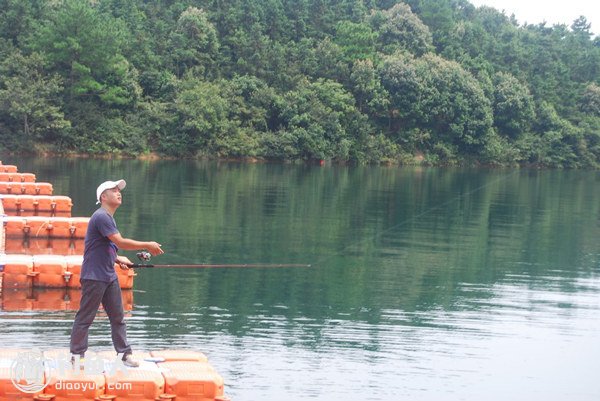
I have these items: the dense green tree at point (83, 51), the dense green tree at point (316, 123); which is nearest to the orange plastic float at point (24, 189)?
the dense green tree at point (83, 51)

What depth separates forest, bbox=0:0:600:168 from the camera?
58.5 m

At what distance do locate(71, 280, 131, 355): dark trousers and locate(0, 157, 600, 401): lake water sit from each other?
6.45ft

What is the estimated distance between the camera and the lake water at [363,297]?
41.7 feet

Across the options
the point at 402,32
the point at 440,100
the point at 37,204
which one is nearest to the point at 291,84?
the point at 440,100

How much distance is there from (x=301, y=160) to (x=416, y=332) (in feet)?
171

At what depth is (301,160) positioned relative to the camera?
6694 centimetres

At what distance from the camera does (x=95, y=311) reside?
9.88 m

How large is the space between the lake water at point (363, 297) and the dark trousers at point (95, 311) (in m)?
1.97

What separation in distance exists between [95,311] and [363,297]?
878 cm

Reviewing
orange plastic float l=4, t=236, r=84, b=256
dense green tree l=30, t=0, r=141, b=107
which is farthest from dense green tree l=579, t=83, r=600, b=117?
orange plastic float l=4, t=236, r=84, b=256

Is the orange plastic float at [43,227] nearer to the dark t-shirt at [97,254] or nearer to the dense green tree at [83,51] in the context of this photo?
the dark t-shirt at [97,254]

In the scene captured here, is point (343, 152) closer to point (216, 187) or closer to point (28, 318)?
point (216, 187)

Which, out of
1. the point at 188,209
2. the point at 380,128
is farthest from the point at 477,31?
the point at 188,209

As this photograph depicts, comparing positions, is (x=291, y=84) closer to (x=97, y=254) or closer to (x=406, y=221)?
(x=406, y=221)
